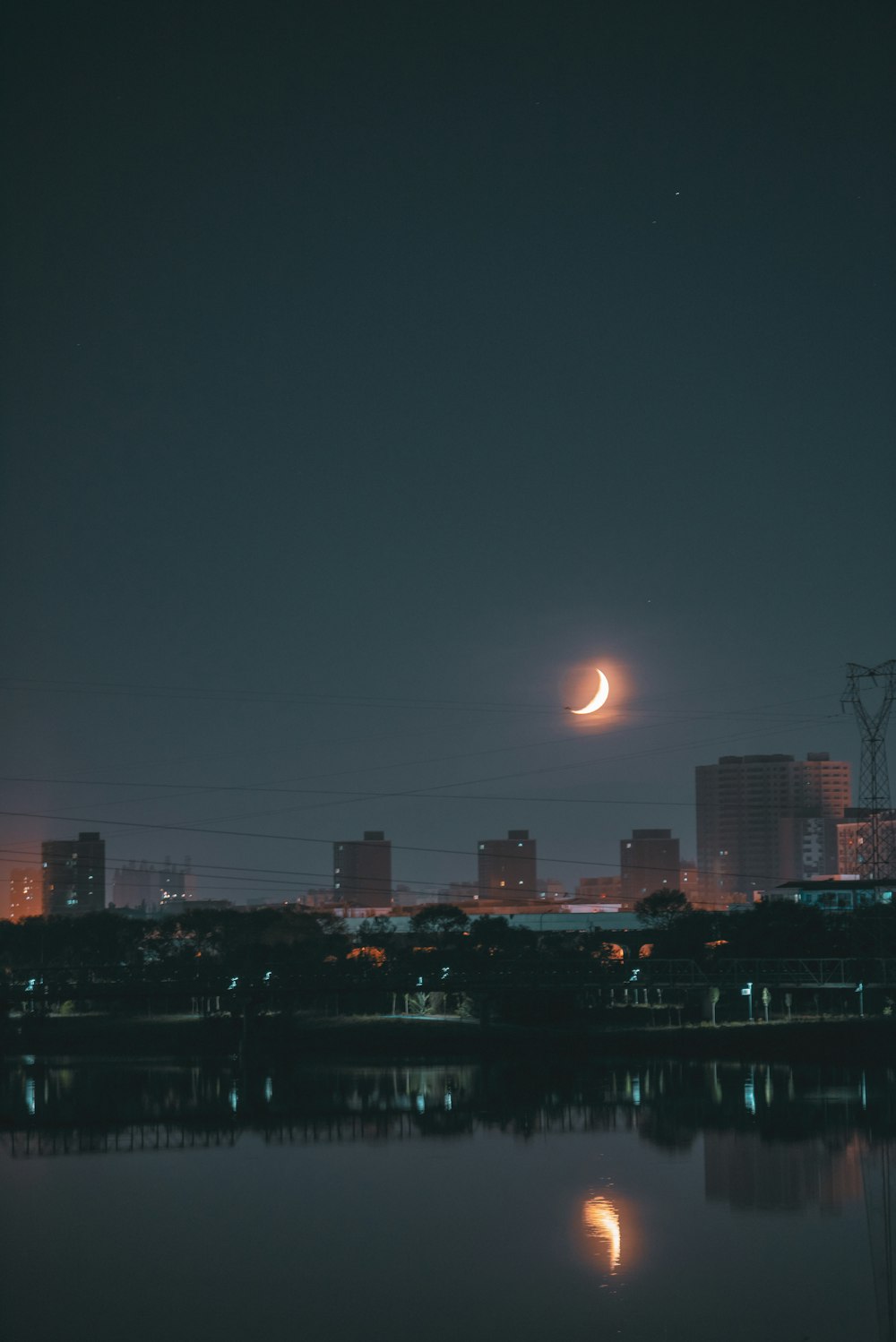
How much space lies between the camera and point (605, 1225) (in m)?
36.7

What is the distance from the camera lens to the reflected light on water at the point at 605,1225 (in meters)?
33.8

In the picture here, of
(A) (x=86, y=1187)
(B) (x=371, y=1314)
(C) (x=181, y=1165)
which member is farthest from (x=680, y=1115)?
(B) (x=371, y=1314)

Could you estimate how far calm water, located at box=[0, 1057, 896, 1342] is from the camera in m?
28.8

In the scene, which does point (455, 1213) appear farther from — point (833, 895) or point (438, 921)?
point (438, 921)

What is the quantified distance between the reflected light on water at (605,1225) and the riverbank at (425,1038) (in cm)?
3842

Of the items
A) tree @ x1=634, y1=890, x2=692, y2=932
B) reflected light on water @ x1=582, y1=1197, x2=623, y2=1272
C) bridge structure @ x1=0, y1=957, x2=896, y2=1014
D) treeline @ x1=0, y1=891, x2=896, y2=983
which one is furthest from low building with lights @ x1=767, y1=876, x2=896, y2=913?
reflected light on water @ x1=582, y1=1197, x2=623, y2=1272

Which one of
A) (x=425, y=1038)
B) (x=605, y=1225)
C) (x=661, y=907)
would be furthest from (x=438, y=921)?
(x=605, y=1225)

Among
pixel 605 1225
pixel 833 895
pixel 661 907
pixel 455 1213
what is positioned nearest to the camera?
pixel 605 1225

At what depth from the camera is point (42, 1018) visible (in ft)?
325

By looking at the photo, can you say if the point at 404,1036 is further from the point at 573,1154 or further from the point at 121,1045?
the point at 573,1154

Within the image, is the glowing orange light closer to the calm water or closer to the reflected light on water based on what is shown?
the calm water

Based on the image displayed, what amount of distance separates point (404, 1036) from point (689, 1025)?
18.1m

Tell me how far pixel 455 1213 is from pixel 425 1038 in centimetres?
4849

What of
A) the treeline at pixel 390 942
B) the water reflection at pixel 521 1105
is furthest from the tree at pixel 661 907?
the water reflection at pixel 521 1105
